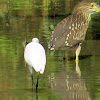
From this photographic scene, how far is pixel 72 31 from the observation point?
11680 millimetres

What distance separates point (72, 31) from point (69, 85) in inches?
115

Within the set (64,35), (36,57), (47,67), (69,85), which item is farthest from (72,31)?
(36,57)

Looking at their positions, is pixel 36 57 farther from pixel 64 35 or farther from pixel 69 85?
pixel 64 35

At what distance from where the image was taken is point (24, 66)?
35.3ft

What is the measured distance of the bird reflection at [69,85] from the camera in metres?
8.09

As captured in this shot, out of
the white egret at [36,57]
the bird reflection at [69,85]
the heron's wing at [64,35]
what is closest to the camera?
the bird reflection at [69,85]

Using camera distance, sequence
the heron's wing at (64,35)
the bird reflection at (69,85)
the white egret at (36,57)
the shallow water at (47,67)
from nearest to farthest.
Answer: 1. the bird reflection at (69,85)
2. the white egret at (36,57)
3. the shallow water at (47,67)
4. the heron's wing at (64,35)

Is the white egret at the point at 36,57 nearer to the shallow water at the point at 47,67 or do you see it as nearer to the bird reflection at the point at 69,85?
the shallow water at the point at 47,67

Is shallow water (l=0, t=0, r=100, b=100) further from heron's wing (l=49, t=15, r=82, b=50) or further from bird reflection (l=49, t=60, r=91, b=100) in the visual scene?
heron's wing (l=49, t=15, r=82, b=50)

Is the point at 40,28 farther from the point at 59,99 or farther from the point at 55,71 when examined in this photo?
the point at 59,99

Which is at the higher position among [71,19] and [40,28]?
[71,19]

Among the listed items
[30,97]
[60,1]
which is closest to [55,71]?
[30,97]

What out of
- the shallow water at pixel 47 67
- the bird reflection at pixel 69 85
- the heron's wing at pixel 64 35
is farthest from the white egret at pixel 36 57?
the heron's wing at pixel 64 35

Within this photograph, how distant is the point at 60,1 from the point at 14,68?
1462 cm
